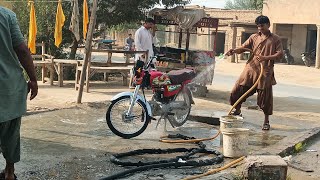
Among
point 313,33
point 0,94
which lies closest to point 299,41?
point 313,33

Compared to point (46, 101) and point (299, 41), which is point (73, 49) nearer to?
point (46, 101)

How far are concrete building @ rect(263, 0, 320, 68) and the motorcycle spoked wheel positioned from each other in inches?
902

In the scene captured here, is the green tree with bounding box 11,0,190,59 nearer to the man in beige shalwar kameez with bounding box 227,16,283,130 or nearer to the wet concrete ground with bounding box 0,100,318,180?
the wet concrete ground with bounding box 0,100,318,180

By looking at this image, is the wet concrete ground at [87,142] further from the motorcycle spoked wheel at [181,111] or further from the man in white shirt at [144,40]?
the man in white shirt at [144,40]

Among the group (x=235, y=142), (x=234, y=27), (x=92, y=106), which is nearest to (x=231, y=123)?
(x=235, y=142)

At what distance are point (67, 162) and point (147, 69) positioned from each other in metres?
2.44

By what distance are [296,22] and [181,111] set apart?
998 inches

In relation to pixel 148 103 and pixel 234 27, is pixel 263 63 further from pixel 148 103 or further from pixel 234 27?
pixel 234 27

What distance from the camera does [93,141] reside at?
6.77 meters

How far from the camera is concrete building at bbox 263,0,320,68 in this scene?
30.2 m

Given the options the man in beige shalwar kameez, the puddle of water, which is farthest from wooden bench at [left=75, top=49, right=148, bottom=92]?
the puddle of water

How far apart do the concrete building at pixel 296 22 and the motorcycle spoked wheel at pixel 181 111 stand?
22921 mm

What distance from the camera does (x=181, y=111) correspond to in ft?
26.3

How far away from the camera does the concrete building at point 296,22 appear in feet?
99.2
